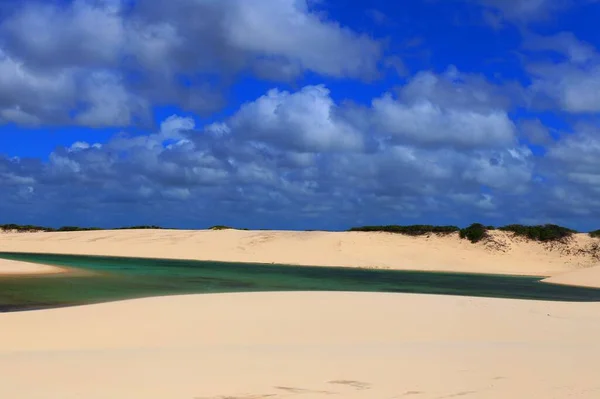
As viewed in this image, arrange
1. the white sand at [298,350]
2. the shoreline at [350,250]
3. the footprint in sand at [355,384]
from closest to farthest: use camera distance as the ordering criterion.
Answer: the white sand at [298,350], the footprint in sand at [355,384], the shoreline at [350,250]

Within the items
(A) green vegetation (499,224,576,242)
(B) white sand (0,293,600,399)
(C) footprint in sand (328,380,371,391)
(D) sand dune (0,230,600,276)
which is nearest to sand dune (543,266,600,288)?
(D) sand dune (0,230,600,276)

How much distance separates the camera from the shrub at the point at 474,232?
52.2 metres

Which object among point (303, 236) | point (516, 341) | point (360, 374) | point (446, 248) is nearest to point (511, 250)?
point (446, 248)

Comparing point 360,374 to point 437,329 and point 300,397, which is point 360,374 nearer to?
point 300,397

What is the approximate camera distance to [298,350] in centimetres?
997

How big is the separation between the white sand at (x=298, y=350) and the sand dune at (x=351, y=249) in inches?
1234

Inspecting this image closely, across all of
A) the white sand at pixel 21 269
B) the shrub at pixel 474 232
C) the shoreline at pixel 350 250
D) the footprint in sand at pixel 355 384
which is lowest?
the footprint in sand at pixel 355 384

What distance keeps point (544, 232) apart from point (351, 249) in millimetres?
15954

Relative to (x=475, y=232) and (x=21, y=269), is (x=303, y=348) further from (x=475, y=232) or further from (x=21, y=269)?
(x=475, y=232)

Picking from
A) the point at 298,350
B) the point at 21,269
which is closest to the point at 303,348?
the point at 298,350

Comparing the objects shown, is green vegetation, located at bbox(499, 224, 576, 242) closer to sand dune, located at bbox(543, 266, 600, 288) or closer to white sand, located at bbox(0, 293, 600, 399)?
sand dune, located at bbox(543, 266, 600, 288)

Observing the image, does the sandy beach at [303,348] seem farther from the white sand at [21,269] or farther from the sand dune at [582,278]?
the sand dune at [582,278]

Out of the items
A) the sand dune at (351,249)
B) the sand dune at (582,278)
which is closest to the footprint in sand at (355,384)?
the sand dune at (582,278)

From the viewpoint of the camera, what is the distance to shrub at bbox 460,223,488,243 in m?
52.2
